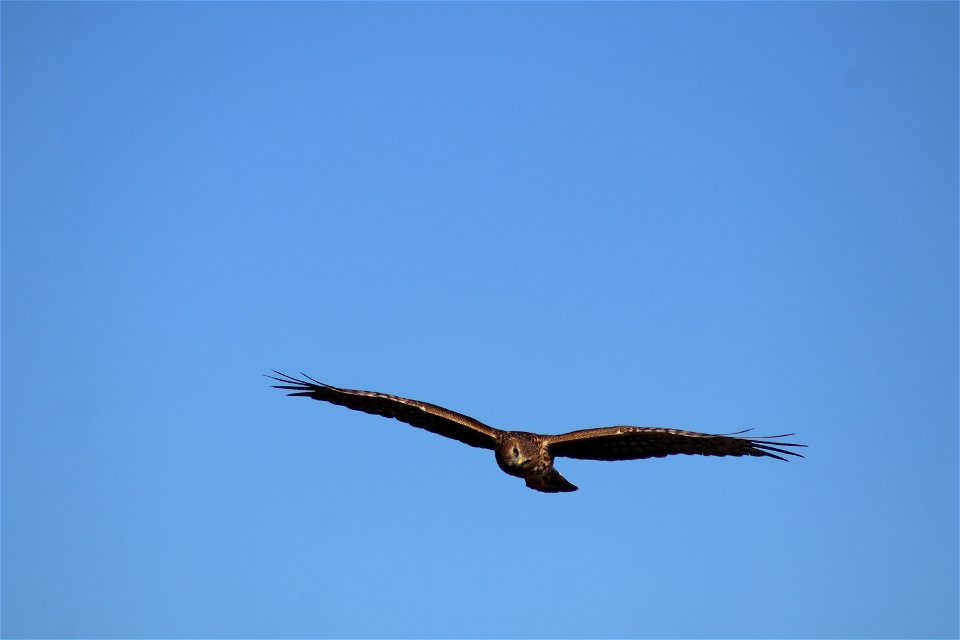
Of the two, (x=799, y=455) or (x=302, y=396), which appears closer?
A: (x=799, y=455)

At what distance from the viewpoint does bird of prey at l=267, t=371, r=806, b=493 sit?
1266 inches

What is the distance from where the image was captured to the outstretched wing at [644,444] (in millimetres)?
31984

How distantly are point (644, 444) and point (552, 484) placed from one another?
→ 167 cm

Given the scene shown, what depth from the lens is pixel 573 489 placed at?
33000mm

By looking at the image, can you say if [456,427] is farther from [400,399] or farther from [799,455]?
[799,455]

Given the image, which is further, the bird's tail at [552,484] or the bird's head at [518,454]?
the bird's tail at [552,484]

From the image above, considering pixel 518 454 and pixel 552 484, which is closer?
pixel 518 454

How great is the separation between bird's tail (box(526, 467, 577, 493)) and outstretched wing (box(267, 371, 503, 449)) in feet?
3.06

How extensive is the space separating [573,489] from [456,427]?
2186 mm

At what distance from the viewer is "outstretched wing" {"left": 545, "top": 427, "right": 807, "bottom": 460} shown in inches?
1259

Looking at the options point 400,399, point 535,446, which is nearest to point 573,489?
point 535,446

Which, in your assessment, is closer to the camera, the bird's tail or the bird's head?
the bird's head

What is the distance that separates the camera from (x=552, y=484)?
3294 centimetres

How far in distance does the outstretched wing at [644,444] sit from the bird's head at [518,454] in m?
0.32
